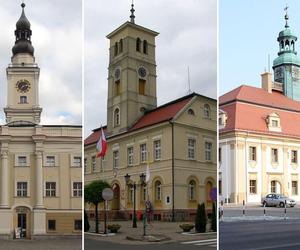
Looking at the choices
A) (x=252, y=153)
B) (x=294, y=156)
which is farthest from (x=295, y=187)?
(x=252, y=153)

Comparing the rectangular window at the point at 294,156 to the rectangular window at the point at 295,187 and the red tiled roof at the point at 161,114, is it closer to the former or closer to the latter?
the rectangular window at the point at 295,187

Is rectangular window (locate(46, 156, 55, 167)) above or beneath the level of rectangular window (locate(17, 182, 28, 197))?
above

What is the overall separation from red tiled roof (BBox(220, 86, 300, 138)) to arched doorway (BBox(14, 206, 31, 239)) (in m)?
2.78

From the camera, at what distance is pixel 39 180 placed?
Answer: 21.0ft

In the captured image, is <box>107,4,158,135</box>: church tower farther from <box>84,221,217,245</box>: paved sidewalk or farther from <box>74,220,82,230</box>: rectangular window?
<box>74,220,82,230</box>: rectangular window

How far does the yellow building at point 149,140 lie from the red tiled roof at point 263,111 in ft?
10.3

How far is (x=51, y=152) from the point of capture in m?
6.37

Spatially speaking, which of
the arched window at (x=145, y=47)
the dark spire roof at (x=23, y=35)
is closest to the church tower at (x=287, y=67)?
the dark spire roof at (x=23, y=35)

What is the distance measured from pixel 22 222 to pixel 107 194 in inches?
165

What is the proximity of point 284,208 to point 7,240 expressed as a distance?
11.5 ft

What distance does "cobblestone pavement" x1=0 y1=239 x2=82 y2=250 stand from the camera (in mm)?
5703

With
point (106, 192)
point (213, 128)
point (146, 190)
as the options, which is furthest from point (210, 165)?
point (106, 192)

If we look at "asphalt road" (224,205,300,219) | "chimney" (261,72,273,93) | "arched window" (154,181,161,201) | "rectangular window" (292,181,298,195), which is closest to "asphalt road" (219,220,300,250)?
"asphalt road" (224,205,300,219)

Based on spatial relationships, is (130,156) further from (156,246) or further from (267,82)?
(267,82)
